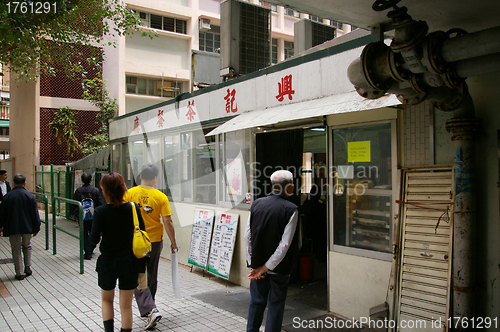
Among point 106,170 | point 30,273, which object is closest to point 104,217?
point 30,273

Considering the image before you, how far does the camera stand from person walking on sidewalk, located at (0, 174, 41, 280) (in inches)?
262

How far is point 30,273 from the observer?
704cm

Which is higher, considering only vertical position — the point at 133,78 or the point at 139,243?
the point at 133,78

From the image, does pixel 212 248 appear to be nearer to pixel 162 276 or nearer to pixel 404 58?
pixel 162 276

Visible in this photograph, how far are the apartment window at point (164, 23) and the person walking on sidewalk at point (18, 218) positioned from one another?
16.7m

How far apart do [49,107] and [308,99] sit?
58.2 feet

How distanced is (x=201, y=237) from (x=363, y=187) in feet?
11.8

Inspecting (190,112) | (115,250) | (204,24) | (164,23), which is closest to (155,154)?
(190,112)

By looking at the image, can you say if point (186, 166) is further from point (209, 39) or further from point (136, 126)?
point (209, 39)

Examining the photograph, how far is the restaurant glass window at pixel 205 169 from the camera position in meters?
7.57

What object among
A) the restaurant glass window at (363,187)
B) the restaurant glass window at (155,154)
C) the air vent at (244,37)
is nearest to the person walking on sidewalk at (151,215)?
the restaurant glass window at (363,187)

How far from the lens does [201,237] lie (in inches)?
285

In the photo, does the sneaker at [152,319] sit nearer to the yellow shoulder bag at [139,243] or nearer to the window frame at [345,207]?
the yellow shoulder bag at [139,243]

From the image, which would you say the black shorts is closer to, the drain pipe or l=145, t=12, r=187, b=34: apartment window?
the drain pipe
